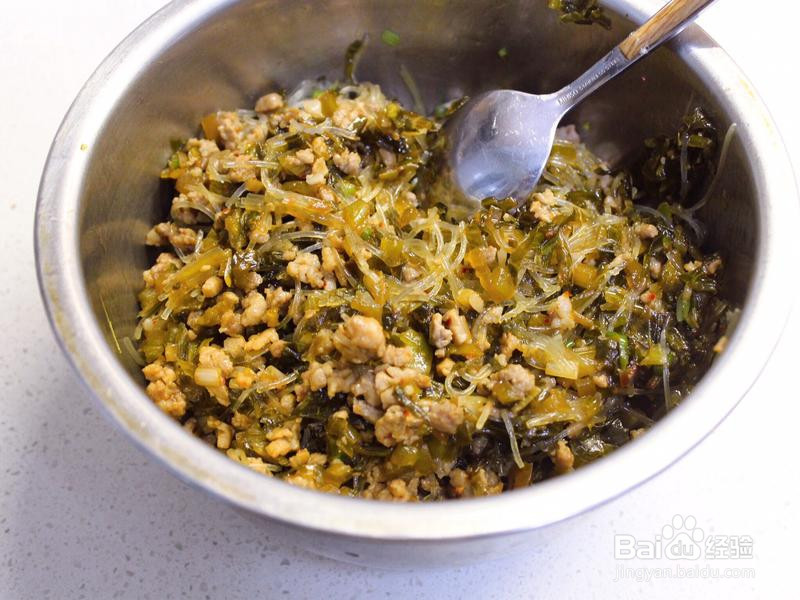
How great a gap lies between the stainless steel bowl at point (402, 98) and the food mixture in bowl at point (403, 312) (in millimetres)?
134

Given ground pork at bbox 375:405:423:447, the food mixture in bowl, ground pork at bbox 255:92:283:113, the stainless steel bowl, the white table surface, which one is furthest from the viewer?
ground pork at bbox 255:92:283:113

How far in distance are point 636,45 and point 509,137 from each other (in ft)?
1.66

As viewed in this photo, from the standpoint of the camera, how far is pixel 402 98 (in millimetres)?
3102

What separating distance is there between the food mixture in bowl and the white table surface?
0.34 metres

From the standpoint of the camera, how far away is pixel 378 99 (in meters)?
2.93

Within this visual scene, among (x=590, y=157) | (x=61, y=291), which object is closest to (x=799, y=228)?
(x=590, y=157)

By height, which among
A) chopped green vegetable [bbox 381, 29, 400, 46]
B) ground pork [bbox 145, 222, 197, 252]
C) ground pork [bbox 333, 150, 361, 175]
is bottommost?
ground pork [bbox 145, 222, 197, 252]

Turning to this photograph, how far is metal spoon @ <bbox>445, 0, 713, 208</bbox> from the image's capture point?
99.5 inches

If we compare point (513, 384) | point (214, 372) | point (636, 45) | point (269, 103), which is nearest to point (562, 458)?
point (513, 384)

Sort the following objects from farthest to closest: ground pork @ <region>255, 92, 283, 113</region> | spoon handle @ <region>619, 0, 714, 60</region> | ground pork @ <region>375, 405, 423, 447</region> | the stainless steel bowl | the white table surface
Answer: ground pork @ <region>255, 92, 283, 113</region> → the white table surface → spoon handle @ <region>619, 0, 714, 60</region> → ground pork @ <region>375, 405, 423, 447</region> → the stainless steel bowl

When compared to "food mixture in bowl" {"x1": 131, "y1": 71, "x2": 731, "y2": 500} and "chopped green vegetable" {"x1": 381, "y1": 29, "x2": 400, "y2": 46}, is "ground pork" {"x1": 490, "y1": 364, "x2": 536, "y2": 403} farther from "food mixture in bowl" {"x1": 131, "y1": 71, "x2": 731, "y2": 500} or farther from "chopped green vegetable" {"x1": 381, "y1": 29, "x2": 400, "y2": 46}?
"chopped green vegetable" {"x1": 381, "y1": 29, "x2": 400, "y2": 46}

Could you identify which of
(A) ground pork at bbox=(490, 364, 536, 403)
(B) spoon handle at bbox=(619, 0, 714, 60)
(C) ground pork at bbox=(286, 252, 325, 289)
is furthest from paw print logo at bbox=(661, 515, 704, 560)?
(B) spoon handle at bbox=(619, 0, 714, 60)

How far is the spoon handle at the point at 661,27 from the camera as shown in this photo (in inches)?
87.6

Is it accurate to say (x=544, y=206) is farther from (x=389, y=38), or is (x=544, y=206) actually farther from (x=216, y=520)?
(x=216, y=520)
